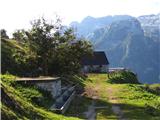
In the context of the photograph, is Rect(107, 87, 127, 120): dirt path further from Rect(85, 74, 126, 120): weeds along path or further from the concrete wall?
the concrete wall

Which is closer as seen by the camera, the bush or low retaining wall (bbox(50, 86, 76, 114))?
low retaining wall (bbox(50, 86, 76, 114))

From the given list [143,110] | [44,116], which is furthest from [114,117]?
[44,116]

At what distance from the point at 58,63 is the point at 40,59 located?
6.91ft

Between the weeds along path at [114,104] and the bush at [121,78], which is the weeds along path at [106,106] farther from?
the bush at [121,78]

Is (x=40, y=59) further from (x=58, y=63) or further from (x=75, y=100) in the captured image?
(x=75, y=100)

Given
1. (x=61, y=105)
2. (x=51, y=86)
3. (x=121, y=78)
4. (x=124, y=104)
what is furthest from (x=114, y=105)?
(x=121, y=78)

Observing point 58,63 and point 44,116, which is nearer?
point 44,116

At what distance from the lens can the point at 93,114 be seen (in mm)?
36688

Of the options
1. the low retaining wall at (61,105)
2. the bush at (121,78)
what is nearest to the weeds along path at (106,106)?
the low retaining wall at (61,105)

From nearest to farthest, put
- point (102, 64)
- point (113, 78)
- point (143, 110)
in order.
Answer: point (143, 110), point (113, 78), point (102, 64)

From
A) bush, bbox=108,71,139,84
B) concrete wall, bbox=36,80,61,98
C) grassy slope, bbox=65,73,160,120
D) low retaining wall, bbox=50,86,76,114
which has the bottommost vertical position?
bush, bbox=108,71,139,84

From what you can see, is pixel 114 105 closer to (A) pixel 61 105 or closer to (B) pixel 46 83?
(A) pixel 61 105

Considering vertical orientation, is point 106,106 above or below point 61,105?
below

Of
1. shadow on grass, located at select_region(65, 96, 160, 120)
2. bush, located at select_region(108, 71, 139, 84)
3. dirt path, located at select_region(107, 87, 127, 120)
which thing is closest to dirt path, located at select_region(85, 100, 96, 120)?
shadow on grass, located at select_region(65, 96, 160, 120)
